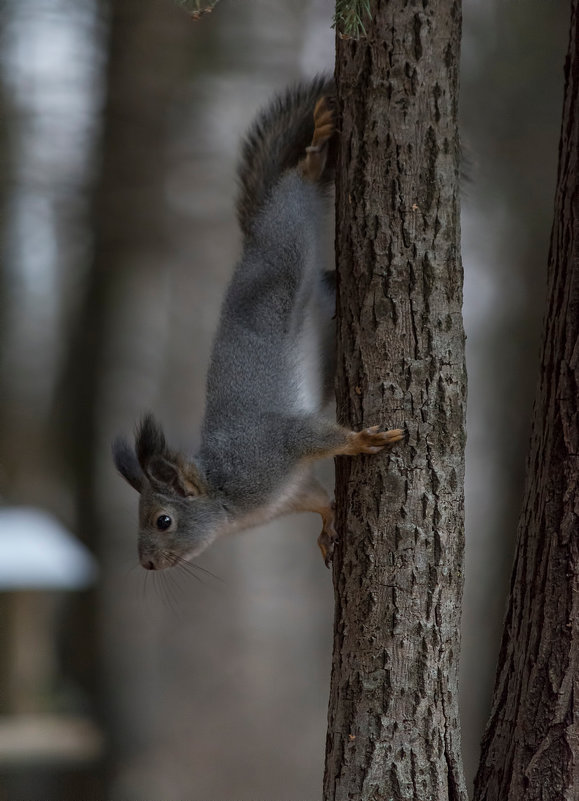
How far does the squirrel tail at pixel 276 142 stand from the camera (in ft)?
6.49

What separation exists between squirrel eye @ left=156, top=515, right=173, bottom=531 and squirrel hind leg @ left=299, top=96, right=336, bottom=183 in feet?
2.58

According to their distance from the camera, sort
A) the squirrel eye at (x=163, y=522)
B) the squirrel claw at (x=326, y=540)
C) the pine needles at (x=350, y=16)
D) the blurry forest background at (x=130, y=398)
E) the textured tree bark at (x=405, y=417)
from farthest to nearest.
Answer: the blurry forest background at (x=130, y=398), the squirrel claw at (x=326, y=540), the squirrel eye at (x=163, y=522), the textured tree bark at (x=405, y=417), the pine needles at (x=350, y=16)

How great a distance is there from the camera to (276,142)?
201cm

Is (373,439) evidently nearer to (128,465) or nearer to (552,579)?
(552,579)

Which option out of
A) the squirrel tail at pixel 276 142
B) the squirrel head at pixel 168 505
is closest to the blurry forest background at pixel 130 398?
the squirrel tail at pixel 276 142

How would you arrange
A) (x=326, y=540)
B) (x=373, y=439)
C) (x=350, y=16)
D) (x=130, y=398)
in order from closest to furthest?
(x=350, y=16)
(x=373, y=439)
(x=326, y=540)
(x=130, y=398)

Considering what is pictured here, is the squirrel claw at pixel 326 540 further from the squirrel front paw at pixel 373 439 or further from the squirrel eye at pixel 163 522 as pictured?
the squirrel front paw at pixel 373 439

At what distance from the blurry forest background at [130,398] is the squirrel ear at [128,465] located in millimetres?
818

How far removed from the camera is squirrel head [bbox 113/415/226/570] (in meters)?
1.78

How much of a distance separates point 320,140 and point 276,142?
0.80 ft

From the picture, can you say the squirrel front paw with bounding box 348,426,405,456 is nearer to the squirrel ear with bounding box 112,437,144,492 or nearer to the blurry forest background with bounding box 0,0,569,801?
the squirrel ear with bounding box 112,437,144,492

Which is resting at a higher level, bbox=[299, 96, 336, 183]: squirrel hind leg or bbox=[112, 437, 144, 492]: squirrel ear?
bbox=[299, 96, 336, 183]: squirrel hind leg

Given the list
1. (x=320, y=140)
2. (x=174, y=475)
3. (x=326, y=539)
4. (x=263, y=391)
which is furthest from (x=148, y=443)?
(x=320, y=140)

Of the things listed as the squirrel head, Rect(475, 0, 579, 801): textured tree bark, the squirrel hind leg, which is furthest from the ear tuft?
Rect(475, 0, 579, 801): textured tree bark
